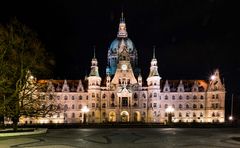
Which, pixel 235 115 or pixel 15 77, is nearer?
pixel 15 77

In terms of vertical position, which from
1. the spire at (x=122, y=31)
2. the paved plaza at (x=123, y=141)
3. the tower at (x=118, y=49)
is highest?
the spire at (x=122, y=31)

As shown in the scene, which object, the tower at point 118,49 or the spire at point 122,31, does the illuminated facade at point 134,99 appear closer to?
the tower at point 118,49

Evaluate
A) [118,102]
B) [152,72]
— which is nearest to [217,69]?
[152,72]

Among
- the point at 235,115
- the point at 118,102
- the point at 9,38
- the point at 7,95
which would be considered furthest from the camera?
the point at 235,115

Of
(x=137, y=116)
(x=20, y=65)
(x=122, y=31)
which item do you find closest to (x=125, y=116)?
(x=137, y=116)

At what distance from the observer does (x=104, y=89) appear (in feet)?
429

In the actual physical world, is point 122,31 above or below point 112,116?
above

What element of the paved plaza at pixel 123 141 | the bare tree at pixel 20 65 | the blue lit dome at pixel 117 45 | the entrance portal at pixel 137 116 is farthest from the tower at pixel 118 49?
the paved plaza at pixel 123 141

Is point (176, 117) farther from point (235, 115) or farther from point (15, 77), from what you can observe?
point (15, 77)

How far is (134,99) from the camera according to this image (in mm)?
130000

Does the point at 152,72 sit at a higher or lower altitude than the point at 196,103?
higher

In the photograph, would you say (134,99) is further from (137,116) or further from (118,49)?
(118,49)

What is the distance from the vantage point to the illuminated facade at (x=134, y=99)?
128 meters

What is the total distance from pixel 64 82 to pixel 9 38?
8743 cm
